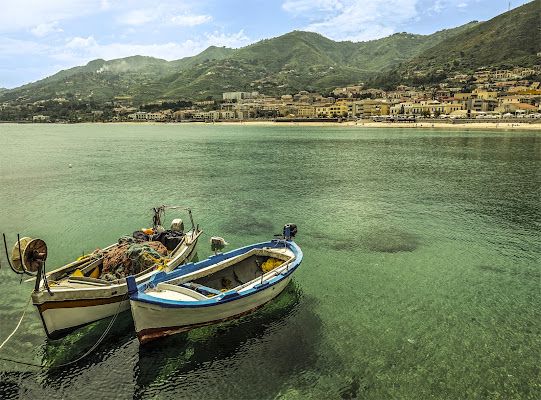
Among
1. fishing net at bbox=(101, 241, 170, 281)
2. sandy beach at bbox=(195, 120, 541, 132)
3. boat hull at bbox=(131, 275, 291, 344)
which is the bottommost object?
sandy beach at bbox=(195, 120, 541, 132)

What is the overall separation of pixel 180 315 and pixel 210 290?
119 centimetres

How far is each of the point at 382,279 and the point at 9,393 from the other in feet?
Result: 40.7

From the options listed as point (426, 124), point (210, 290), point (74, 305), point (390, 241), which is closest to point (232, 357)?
point (210, 290)

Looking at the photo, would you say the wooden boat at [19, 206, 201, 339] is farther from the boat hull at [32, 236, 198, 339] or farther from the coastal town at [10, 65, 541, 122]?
the coastal town at [10, 65, 541, 122]

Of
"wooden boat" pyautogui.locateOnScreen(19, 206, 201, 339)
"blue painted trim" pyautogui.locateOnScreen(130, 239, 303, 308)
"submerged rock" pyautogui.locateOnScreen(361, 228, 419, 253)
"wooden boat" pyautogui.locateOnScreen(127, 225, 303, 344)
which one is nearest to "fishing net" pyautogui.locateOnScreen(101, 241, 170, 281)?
"wooden boat" pyautogui.locateOnScreen(19, 206, 201, 339)

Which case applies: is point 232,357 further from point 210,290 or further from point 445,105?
point 445,105

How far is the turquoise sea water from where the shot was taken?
29.1 feet

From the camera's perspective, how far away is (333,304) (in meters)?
12.5

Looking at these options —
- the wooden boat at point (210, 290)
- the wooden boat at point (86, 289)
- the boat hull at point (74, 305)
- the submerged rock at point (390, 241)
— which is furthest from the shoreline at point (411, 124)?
the boat hull at point (74, 305)

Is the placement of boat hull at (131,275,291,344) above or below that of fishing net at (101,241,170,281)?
below

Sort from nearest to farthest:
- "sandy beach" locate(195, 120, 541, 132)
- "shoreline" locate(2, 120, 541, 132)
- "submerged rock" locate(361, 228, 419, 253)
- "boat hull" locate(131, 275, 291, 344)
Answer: "boat hull" locate(131, 275, 291, 344)
"submerged rock" locate(361, 228, 419, 253)
"sandy beach" locate(195, 120, 541, 132)
"shoreline" locate(2, 120, 541, 132)

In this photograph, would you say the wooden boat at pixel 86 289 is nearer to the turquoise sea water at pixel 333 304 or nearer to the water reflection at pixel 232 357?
the turquoise sea water at pixel 333 304

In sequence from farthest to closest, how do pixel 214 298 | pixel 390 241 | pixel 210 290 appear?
pixel 390 241 < pixel 210 290 < pixel 214 298

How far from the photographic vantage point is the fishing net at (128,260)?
11.7 m
